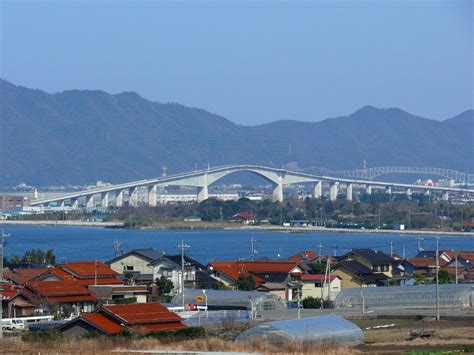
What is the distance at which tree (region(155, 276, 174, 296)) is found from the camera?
1480 centimetres

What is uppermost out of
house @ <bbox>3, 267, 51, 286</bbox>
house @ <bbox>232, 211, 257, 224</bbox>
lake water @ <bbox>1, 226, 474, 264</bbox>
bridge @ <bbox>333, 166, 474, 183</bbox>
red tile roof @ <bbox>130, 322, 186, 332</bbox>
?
bridge @ <bbox>333, 166, 474, 183</bbox>

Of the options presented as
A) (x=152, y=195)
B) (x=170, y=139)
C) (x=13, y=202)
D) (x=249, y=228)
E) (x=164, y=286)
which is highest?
(x=170, y=139)

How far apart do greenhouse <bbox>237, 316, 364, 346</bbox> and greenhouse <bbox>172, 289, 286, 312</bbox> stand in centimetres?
301

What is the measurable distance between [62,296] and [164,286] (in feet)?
6.77

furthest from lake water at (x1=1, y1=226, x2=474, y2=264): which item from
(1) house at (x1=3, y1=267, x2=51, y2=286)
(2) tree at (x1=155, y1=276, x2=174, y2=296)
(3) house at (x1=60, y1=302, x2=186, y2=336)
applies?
(3) house at (x1=60, y1=302, x2=186, y2=336)

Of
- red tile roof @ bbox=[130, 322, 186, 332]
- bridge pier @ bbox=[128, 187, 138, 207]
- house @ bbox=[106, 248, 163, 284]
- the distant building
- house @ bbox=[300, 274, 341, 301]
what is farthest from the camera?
bridge pier @ bbox=[128, 187, 138, 207]

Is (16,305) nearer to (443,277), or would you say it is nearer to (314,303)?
(314,303)

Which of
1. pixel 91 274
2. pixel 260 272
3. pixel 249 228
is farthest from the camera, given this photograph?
pixel 249 228

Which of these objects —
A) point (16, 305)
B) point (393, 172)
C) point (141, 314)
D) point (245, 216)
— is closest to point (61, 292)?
point (16, 305)

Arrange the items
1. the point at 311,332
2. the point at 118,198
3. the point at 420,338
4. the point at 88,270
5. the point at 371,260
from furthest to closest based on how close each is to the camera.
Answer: the point at 118,198 → the point at 371,260 → the point at 88,270 → the point at 420,338 → the point at 311,332

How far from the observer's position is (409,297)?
44.1ft

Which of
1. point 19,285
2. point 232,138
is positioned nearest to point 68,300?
point 19,285

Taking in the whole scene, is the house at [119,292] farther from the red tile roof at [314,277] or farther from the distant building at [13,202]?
the distant building at [13,202]

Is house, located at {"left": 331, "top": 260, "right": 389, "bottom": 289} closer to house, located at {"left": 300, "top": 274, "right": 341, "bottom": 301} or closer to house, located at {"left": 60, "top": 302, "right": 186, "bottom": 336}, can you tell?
house, located at {"left": 300, "top": 274, "right": 341, "bottom": 301}
